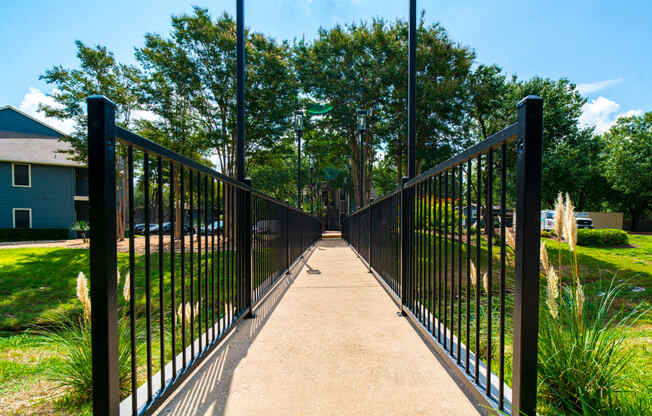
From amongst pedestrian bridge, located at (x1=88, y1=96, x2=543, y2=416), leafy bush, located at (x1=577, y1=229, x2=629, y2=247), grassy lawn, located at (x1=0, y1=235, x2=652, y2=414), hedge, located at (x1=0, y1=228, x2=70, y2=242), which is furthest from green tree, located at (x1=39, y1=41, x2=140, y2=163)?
leafy bush, located at (x1=577, y1=229, x2=629, y2=247)

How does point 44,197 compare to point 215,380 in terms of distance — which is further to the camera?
point 44,197

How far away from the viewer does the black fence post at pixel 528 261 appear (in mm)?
1210

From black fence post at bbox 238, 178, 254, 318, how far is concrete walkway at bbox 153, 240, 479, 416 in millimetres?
260

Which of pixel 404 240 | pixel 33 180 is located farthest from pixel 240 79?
pixel 33 180

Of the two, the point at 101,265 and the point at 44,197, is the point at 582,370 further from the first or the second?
the point at 44,197

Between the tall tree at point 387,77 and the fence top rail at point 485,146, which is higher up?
the tall tree at point 387,77

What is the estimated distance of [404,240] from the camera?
326cm

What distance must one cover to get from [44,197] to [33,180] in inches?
49.7

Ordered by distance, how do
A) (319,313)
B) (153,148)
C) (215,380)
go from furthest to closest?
(319,313)
(215,380)
(153,148)

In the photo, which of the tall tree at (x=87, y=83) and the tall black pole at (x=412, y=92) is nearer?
the tall black pole at (x=412, y=92)

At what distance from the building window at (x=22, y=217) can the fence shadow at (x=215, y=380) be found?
83.9 feet

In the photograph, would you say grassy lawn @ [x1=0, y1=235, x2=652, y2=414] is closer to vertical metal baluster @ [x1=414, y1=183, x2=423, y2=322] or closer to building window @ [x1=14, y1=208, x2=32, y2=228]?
vertical metal baluster @ [x1=414, y1=183, x2=423, y2=322]

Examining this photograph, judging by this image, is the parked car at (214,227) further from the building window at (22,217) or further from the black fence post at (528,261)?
the building window at (22,217)

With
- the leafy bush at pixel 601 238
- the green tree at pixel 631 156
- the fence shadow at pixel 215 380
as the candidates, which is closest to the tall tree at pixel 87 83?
the fence shadow at pixel 215 380
